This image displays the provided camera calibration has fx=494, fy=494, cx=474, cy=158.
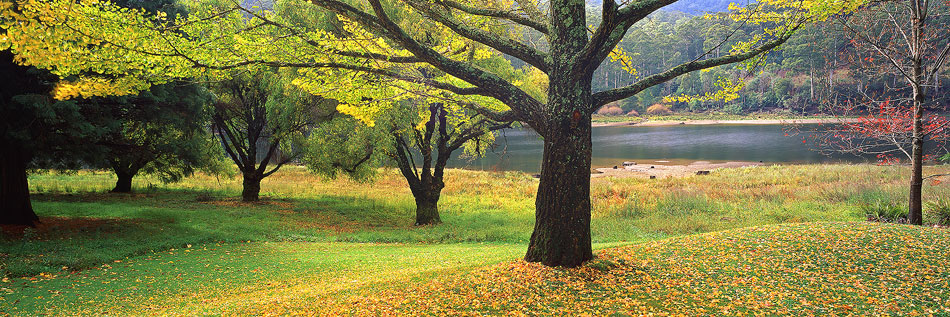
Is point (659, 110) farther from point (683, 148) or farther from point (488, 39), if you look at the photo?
point (488, 39)

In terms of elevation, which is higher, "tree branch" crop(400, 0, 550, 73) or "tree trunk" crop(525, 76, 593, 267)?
"tree branch" crop(400, 0, 550, 73)

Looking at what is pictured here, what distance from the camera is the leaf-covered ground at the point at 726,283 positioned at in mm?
5301

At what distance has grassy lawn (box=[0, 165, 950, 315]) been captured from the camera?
586 centimetres

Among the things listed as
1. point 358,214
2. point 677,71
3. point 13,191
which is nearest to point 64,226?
point 13,191

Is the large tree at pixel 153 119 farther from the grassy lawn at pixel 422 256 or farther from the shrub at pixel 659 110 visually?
the shrub at pixel 659 110

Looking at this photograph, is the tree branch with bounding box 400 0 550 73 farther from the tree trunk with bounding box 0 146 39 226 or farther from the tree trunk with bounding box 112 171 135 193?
the tree trunk with bounding box 112 171 135 193

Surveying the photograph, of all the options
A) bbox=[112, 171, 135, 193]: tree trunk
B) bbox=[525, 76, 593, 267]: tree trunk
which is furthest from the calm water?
bbox=[525, 76, 593, 267]: tree trunk

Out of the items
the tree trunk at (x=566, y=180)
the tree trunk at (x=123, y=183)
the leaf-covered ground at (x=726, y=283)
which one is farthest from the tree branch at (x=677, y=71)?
the tree trunk at (x=123, y=183)

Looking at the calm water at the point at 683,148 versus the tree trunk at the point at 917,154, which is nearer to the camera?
the tree trunk at the point at 917,154

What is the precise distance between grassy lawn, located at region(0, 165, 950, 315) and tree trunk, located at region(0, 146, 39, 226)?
82 cm

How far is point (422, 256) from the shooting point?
395 inches

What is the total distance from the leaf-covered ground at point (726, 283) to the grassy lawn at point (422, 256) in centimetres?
3

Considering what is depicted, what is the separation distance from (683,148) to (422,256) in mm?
49508

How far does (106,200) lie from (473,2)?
16794 mm
